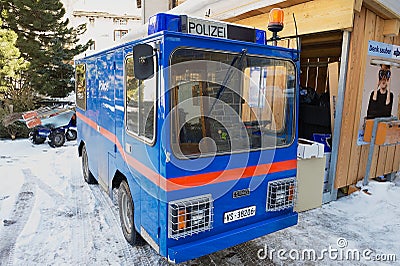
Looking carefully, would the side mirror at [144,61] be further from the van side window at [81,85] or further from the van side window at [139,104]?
the van side window at [81,85]

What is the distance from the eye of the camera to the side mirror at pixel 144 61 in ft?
7.95

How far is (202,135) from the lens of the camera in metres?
2.65

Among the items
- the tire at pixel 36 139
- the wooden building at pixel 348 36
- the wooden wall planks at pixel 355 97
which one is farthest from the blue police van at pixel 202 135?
the tire at pixel 36 139

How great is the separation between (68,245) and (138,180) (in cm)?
135

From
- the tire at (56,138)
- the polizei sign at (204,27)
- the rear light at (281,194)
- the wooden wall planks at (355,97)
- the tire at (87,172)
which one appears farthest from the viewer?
the tire at (56,138)

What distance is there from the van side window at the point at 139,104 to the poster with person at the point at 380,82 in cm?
394

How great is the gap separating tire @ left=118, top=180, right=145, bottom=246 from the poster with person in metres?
3.98

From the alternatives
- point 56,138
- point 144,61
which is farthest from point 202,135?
point 56,138

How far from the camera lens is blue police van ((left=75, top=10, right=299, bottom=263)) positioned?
2430mm

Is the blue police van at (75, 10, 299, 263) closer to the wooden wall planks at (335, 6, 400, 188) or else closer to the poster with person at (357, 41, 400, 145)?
the wooden wall planks at (335, 6, 400, 188)

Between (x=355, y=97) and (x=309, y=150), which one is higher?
(x=355, y=97)

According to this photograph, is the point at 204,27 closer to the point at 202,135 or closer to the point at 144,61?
the point at 144,61

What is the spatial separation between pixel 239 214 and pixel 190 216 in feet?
1.89

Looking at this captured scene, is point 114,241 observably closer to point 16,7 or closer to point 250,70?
point 250,70
